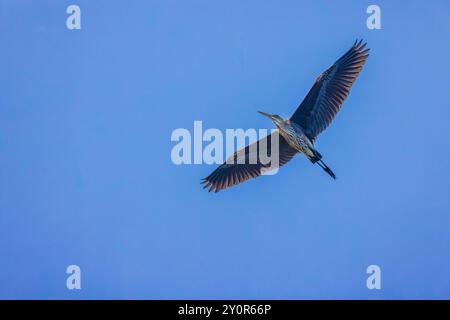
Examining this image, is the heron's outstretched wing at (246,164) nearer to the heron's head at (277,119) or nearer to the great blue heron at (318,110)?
the great blue heron at (318,110)

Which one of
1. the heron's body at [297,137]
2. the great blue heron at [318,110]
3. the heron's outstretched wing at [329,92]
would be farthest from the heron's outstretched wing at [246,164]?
the heron's outstretched wing at [329,92]

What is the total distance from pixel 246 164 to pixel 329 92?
109 centimetres

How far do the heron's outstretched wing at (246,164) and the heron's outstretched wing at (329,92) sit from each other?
329 mm

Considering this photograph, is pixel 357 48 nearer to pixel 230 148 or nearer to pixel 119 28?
pixel 230 148

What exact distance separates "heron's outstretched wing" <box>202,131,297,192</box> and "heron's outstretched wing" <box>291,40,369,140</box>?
33 centimetres

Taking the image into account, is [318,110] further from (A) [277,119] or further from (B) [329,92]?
(A) [277,119]

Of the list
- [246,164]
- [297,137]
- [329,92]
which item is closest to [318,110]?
[329,92]

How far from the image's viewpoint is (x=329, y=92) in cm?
771

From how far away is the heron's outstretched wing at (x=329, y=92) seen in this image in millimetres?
7645

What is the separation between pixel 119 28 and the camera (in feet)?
25.7

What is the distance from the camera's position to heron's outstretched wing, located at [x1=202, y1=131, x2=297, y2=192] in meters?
7.91

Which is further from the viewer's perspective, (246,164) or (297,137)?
(246,164)

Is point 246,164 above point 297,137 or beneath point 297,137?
beneath
